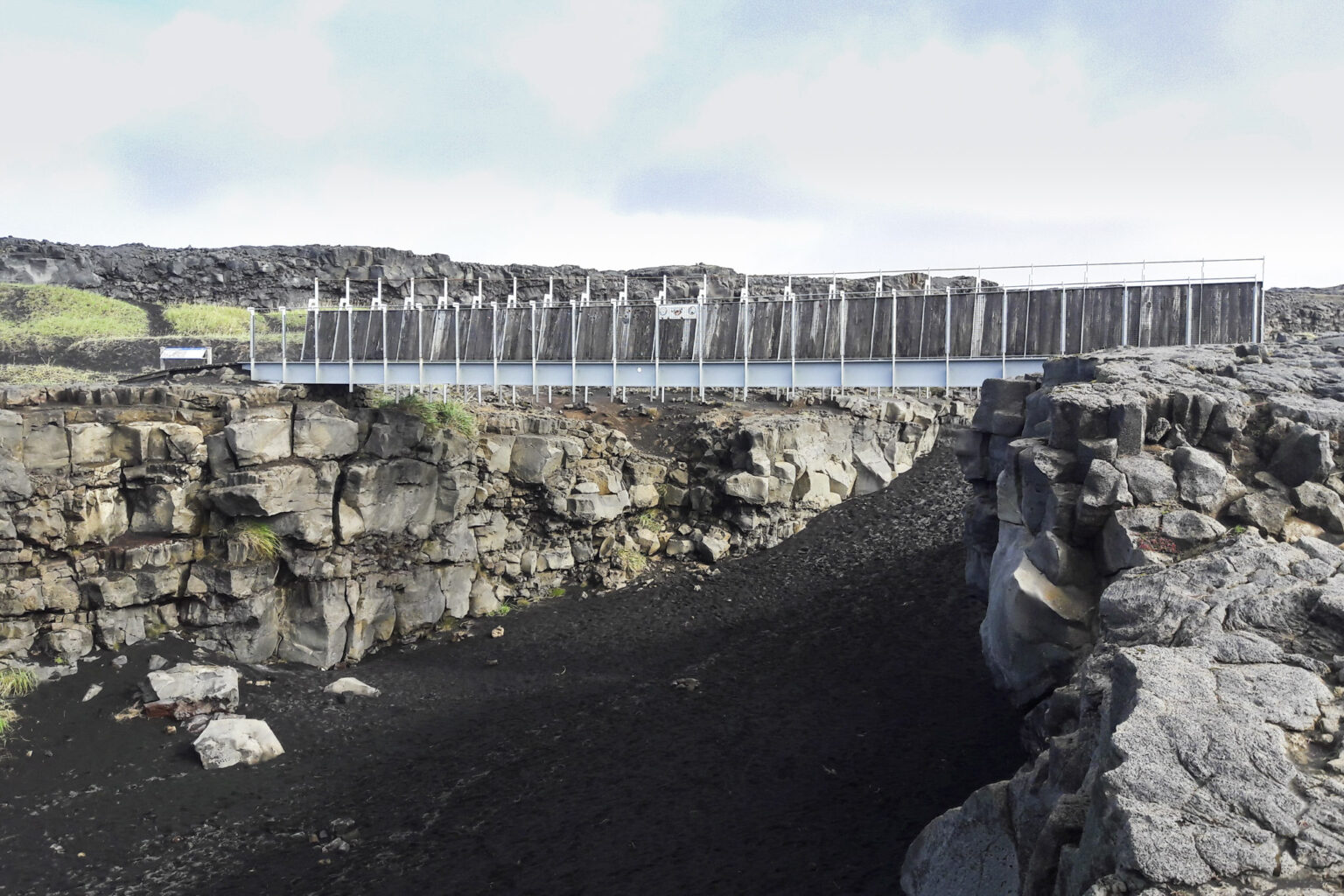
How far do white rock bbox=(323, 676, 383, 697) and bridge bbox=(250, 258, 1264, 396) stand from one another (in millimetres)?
8024

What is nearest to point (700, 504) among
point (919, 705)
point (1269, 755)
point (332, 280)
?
point (919, 705)

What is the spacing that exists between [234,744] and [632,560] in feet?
38.5

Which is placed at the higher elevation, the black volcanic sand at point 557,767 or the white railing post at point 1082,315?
the white railing post at point 1082,315

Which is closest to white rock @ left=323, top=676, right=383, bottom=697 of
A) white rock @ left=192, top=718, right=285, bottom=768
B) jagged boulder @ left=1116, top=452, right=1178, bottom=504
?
white rock @ left=192, top=718, right=285, bottom=768

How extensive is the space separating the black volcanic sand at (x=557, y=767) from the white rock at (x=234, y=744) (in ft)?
0.85

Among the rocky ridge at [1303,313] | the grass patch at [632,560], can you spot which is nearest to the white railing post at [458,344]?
the grass patch at [632,560]

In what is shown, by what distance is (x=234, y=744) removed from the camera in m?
15.1

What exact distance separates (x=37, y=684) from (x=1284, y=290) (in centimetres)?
4981

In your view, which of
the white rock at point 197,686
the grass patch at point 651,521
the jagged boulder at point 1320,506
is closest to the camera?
the jagged boulder at point 1320,506

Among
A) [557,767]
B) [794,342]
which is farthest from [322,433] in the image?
[794,342]

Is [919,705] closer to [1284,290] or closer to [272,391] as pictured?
[272,391]

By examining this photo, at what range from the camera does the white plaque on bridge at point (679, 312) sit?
22.6 metres

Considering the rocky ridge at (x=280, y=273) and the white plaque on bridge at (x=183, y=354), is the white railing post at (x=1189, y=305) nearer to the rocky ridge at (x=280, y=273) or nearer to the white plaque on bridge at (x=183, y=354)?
the rocky ridge at (x=280, y=273)

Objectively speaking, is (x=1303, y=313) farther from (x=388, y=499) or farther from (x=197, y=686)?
(x=197, y=686)
